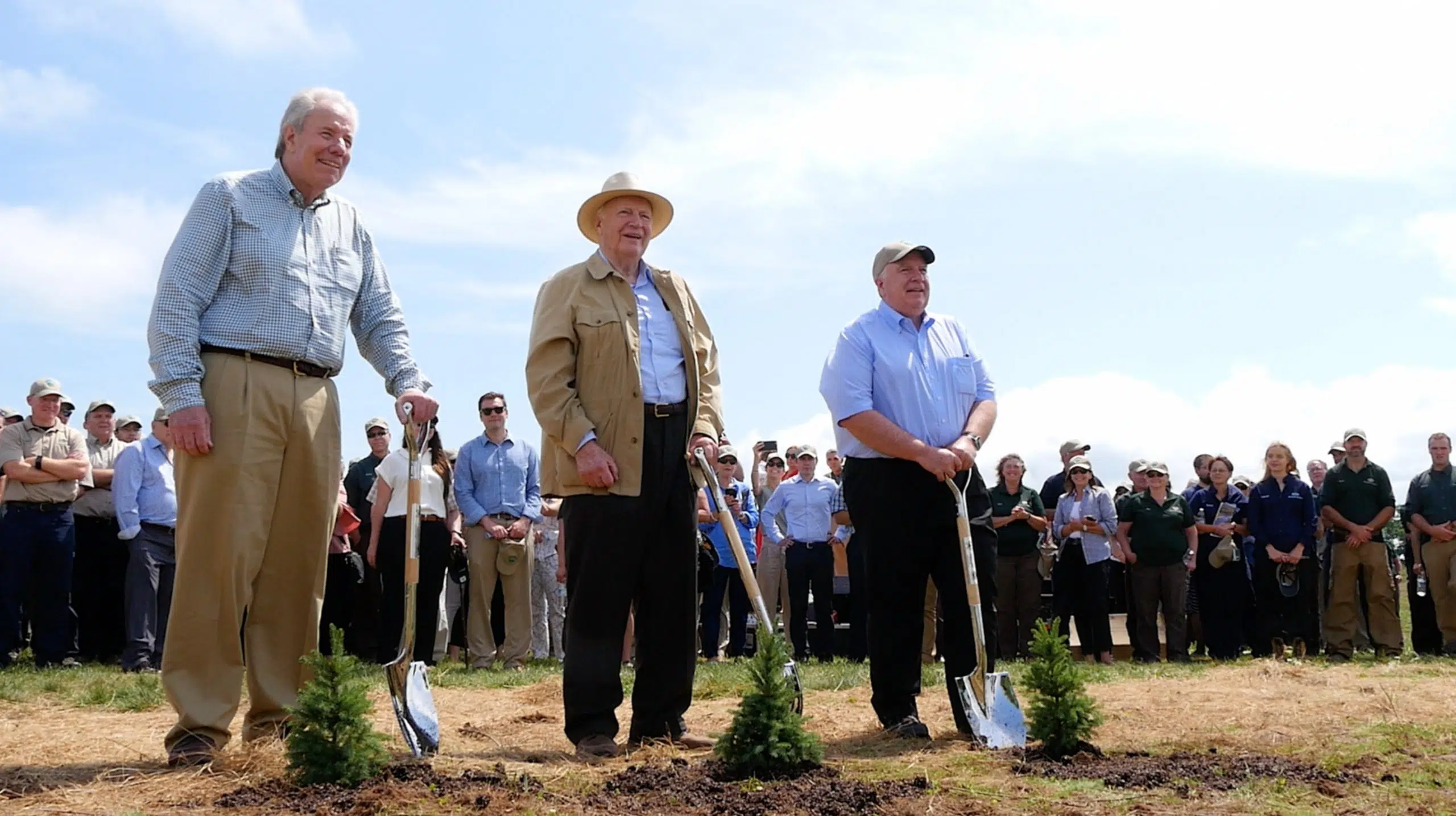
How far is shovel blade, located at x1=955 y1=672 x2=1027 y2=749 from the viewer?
5992 millimetres

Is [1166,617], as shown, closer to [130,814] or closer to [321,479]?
[321,479]

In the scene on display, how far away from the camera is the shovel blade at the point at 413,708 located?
5328 millimetres

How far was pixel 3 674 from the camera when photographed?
10.0 m

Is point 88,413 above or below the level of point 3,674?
above

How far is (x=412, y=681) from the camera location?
17.9 ft

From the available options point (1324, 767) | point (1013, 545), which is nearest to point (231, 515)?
point (1324, 767)

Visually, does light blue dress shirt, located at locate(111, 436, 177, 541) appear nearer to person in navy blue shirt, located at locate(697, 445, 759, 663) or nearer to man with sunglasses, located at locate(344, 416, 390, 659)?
man with sunglasses, located at locate(344, 416, 390, 659)

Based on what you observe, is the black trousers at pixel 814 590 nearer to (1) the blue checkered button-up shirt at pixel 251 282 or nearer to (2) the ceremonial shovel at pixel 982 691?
(2) the ceremonial shovel at pixel 982 691

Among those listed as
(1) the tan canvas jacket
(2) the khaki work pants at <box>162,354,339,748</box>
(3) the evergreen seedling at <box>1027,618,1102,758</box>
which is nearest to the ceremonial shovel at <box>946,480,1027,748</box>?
(3) the evergreen seedling at <box>1027,618,1102,758</box>

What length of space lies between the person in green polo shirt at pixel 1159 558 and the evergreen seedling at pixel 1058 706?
346 inches

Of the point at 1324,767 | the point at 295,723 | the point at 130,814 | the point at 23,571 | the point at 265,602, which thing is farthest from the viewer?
the point at 23,571

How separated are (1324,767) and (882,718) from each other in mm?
2183

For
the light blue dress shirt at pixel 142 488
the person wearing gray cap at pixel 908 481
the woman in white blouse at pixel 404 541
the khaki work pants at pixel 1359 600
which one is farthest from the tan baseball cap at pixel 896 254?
the khaki work pants at pixel 1359 600

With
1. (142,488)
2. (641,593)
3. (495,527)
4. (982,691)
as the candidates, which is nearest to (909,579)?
(982,691)
